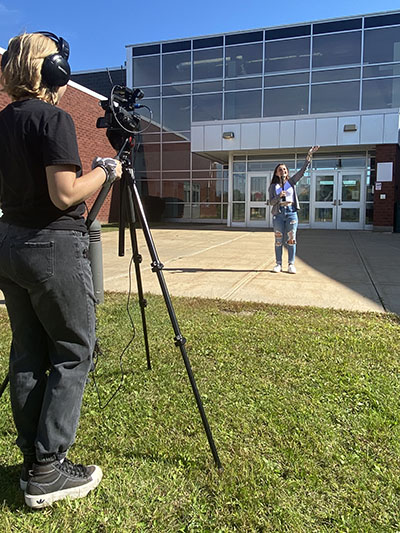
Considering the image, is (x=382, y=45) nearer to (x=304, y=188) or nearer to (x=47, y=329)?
(x=304, y=188)

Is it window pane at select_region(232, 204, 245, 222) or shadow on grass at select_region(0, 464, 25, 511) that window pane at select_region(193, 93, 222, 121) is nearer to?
window pane at select_region(232, 204, 245, 222)

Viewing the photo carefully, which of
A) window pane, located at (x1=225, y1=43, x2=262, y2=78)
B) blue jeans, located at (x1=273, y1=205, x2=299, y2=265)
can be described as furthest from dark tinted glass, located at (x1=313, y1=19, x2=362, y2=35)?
blue jeans, located at (x1=273, y1=205, x2=299, y2=265)

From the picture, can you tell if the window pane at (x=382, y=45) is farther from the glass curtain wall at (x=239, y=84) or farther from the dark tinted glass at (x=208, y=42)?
the dark tinted glass at (x=208, y=42)

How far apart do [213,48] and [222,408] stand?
22.2m

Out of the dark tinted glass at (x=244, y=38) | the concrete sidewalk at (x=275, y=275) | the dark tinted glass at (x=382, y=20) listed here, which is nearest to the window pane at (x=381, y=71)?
the dark tinted glass at (x=382, y=20)

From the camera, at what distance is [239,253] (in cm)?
1031

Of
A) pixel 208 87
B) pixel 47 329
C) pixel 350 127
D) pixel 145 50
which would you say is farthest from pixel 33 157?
pixel 145 50

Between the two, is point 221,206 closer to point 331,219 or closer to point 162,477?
point 331,219

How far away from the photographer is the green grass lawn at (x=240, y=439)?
6.14 ft

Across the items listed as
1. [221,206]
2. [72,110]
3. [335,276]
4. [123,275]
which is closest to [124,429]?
[123,275]

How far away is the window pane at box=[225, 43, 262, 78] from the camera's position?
20922mm

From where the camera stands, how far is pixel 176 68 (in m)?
22.4

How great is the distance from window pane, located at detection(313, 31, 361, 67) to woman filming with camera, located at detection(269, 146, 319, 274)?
14939mm

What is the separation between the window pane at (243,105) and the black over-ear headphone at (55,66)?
805 inches
